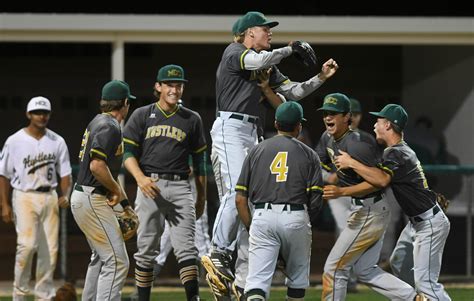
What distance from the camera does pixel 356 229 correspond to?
9.41m

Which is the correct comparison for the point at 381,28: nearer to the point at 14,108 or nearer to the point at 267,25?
the point at 267,25

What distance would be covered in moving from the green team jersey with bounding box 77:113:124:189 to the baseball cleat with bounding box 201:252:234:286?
1.05 meters

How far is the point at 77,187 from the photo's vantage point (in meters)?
9.27

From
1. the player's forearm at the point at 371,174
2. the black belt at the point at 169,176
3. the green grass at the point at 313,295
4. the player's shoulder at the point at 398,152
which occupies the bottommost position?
the green grass at the point at 313,295

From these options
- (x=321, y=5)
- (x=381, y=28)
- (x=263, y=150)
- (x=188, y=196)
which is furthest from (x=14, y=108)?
(x=263, y=150)

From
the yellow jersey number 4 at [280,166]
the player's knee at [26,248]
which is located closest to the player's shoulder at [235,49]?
the yellow jersey number 4 at [280,166]

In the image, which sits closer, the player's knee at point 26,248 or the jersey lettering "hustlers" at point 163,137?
the jersey lettering "hustlers" at point 163,137

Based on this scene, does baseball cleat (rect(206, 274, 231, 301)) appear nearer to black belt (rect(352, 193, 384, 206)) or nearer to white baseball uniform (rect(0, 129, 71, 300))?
black belt (rect(352, 193, 384, 206))

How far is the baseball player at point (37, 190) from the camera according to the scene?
11.1 meters

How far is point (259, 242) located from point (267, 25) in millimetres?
1786

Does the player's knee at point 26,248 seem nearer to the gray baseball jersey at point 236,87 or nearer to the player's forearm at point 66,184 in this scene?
the player's forearm at point 66,184

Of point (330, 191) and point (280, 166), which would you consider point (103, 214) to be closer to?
point (280, 166)

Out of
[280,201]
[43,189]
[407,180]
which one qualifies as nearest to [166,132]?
[280,201]

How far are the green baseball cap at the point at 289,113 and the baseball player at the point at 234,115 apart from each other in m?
0.46
